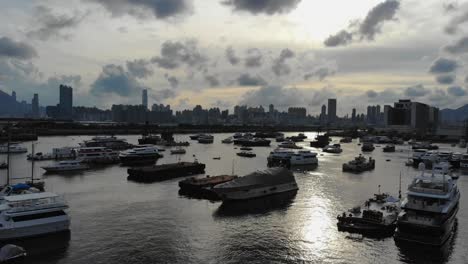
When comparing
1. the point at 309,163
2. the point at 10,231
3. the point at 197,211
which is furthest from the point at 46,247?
the point at 309,163

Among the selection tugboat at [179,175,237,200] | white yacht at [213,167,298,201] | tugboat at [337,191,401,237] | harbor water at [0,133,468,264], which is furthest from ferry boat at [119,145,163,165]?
tugboat at [337,191,401,237]

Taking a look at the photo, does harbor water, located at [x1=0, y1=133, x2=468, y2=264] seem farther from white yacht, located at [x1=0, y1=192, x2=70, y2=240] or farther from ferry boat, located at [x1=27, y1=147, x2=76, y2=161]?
ferry boat, located at [x1=27, y1=147, x2=76, y2=161]

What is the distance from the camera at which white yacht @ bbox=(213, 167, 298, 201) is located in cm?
5291

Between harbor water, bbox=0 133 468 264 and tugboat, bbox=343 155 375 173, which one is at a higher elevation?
tugboat, bbox=343 155 375 173

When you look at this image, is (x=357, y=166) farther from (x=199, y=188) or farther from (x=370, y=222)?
(x=370, y=222)

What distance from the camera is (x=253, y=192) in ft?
182

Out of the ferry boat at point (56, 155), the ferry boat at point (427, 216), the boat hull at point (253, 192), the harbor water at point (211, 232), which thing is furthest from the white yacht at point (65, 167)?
the ferry boat at point (427, 216)

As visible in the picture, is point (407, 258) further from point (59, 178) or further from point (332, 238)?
point (59, 178)

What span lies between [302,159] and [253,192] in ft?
158

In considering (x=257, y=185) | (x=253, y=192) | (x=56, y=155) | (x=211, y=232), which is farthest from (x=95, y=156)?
(x=211, y=232)

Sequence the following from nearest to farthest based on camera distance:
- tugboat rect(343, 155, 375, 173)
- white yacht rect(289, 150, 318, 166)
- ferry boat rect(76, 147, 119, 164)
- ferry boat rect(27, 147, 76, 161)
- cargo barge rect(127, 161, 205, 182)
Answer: cargo barge rect(127, 161, 205, 182) → tugboat rect(343, 155, 375, 173) → ferry boat rect(76, 147, 119, 164) → white yacht rect(289, 150, 318, 166) → ferry boat rect(27, 147, 76, 161)

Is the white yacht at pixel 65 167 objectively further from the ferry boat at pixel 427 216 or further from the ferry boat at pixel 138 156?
the ferry boat at pixel 427 216

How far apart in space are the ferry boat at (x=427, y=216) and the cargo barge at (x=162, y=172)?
46.3 m

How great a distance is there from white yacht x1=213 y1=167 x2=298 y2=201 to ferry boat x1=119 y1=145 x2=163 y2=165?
165 feet
